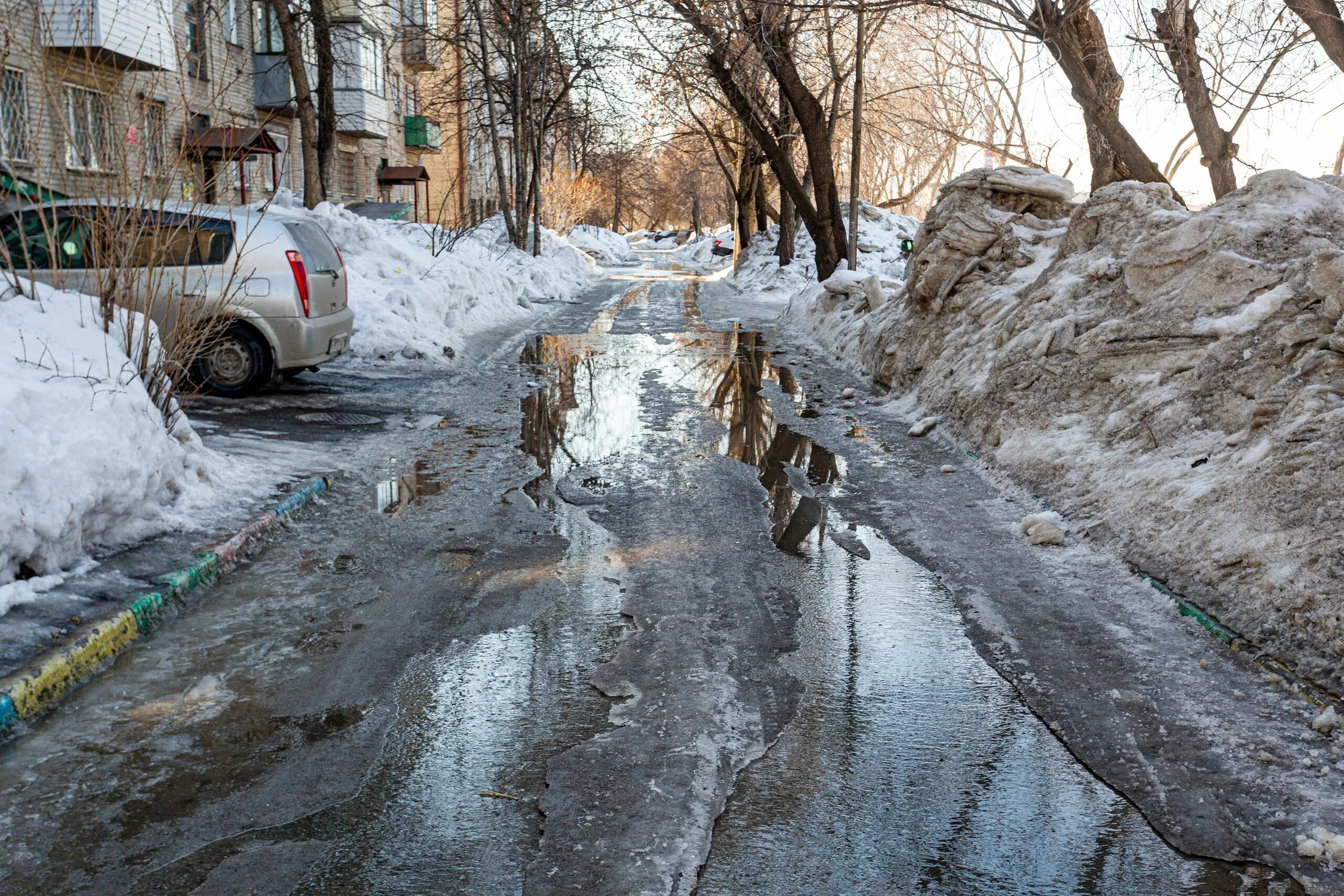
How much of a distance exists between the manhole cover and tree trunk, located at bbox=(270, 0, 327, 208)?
12.8 meters

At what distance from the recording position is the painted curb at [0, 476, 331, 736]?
3.98 meters

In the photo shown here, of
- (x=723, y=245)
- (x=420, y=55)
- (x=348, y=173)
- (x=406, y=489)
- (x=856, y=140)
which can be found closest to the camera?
(x=406, y=489)

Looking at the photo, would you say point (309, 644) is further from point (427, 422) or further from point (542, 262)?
point (542, 262)

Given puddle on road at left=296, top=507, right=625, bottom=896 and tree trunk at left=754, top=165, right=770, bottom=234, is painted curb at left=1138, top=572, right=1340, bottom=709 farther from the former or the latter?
tree trunk at left=754, top=165, right=770, bottom=234

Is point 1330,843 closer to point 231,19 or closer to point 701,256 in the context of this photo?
point 231,19

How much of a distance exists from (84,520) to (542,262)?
88.4 feet

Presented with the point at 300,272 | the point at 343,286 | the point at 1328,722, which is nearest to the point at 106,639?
the point at 1328,722

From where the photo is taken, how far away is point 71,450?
5.35 metres

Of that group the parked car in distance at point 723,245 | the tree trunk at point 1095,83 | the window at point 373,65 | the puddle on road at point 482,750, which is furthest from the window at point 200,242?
the parked car in distance at point 723,245

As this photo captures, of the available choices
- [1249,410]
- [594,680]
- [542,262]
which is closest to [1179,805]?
[594,680]

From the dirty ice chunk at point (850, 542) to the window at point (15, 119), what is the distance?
470 centimetres

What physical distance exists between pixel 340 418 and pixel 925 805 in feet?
25.2

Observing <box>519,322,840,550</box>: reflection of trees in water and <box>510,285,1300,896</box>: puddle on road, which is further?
<box>519,322,840,550</box>: reflection of trees in water

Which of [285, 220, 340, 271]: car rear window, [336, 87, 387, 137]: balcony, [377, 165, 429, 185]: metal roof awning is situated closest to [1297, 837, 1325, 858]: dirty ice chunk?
[285, 220, 340, 271]: car rear window
